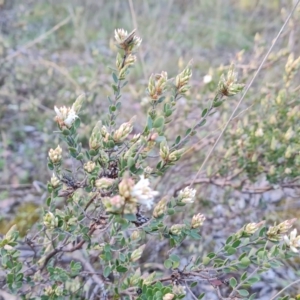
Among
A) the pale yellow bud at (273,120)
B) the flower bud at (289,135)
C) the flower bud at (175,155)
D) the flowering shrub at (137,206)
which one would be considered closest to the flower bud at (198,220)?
the flowering shrub at (137,206)

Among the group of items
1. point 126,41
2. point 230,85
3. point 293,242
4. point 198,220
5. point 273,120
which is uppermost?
point 126,41

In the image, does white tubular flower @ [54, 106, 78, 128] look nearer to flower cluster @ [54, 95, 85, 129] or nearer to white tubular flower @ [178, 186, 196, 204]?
flower cluster @ [54, 95, 85, 129]

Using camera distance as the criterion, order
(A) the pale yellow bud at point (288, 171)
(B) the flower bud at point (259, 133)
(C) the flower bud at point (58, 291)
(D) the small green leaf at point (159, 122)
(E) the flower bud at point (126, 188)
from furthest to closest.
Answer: (B) the flower bud at point (259, 133)
(A) the pale yellow bud at point (288, 171)
(C) the flower bud at point (58, 291)
(D) the small green leaf at point (159, 122)
(E) the flower bud at point (126, 188)

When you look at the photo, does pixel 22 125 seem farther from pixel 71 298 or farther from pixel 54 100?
pixel 71 298

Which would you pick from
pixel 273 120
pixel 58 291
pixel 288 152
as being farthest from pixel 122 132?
pixel 273 120

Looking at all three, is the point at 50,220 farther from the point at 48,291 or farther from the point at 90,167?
the point at 48,291

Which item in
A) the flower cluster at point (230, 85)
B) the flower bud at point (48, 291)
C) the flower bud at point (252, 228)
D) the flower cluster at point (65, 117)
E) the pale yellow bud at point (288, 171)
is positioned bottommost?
the flower bud at point (252, 228)

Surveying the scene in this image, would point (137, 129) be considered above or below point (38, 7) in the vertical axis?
below

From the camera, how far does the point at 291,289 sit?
58.2 inches

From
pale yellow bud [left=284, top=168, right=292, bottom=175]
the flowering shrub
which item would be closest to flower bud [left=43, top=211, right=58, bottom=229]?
the flowering shrub

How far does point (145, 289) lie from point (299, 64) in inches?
36.4

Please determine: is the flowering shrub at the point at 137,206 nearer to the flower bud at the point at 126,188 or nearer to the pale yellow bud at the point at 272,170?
the flower bud at the point at 126,188

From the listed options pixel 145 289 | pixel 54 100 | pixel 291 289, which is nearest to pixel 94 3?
pixel 54 100

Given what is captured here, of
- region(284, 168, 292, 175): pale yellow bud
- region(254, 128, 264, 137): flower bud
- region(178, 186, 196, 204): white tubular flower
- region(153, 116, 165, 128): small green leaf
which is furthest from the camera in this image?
region(254, 128, 264, 137): flower bud
